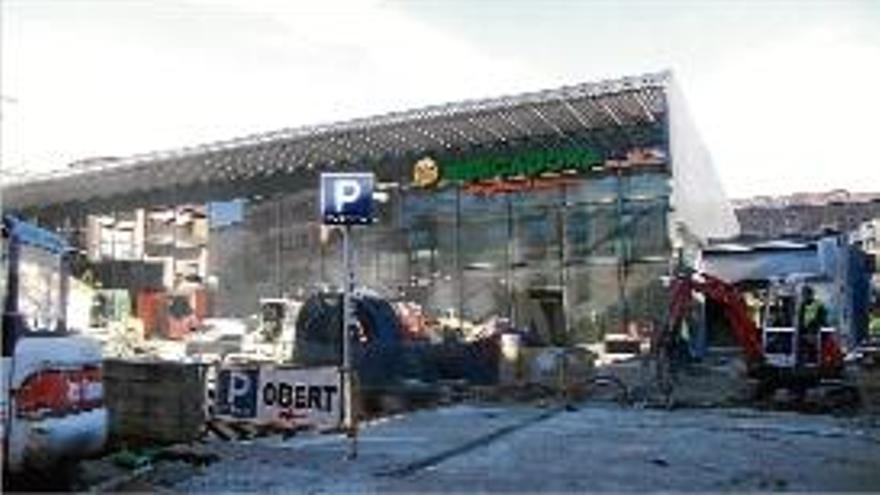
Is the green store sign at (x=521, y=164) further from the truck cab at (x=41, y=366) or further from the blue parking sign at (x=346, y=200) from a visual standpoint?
the truck cab at (x=41, y=366)

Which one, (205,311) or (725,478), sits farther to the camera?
(205,311)

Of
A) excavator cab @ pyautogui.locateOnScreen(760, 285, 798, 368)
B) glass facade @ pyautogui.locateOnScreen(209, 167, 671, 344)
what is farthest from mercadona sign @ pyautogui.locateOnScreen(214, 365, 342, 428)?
glass facade @ pyautogui.locateOnScreen(209, 167, 671, 344)

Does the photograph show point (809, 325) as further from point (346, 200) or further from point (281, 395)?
point (346, 200)

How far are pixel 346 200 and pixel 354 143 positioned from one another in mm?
31566

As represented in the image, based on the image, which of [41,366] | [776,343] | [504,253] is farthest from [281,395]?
[504,253]

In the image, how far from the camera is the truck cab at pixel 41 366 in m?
7.75

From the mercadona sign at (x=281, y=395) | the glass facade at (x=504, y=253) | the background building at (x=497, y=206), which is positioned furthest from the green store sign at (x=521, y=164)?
the mercadona sign at (x=281, y=395)

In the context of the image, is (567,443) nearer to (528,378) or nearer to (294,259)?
(528,378)

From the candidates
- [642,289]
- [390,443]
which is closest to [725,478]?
[390,443]

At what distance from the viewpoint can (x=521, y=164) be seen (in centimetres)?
3709

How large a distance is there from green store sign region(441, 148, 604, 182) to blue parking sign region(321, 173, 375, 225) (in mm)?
26652

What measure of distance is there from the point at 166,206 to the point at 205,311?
5.63 meters

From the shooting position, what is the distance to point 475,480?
8.45 m

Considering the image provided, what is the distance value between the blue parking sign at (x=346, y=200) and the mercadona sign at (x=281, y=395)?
2.13 m
